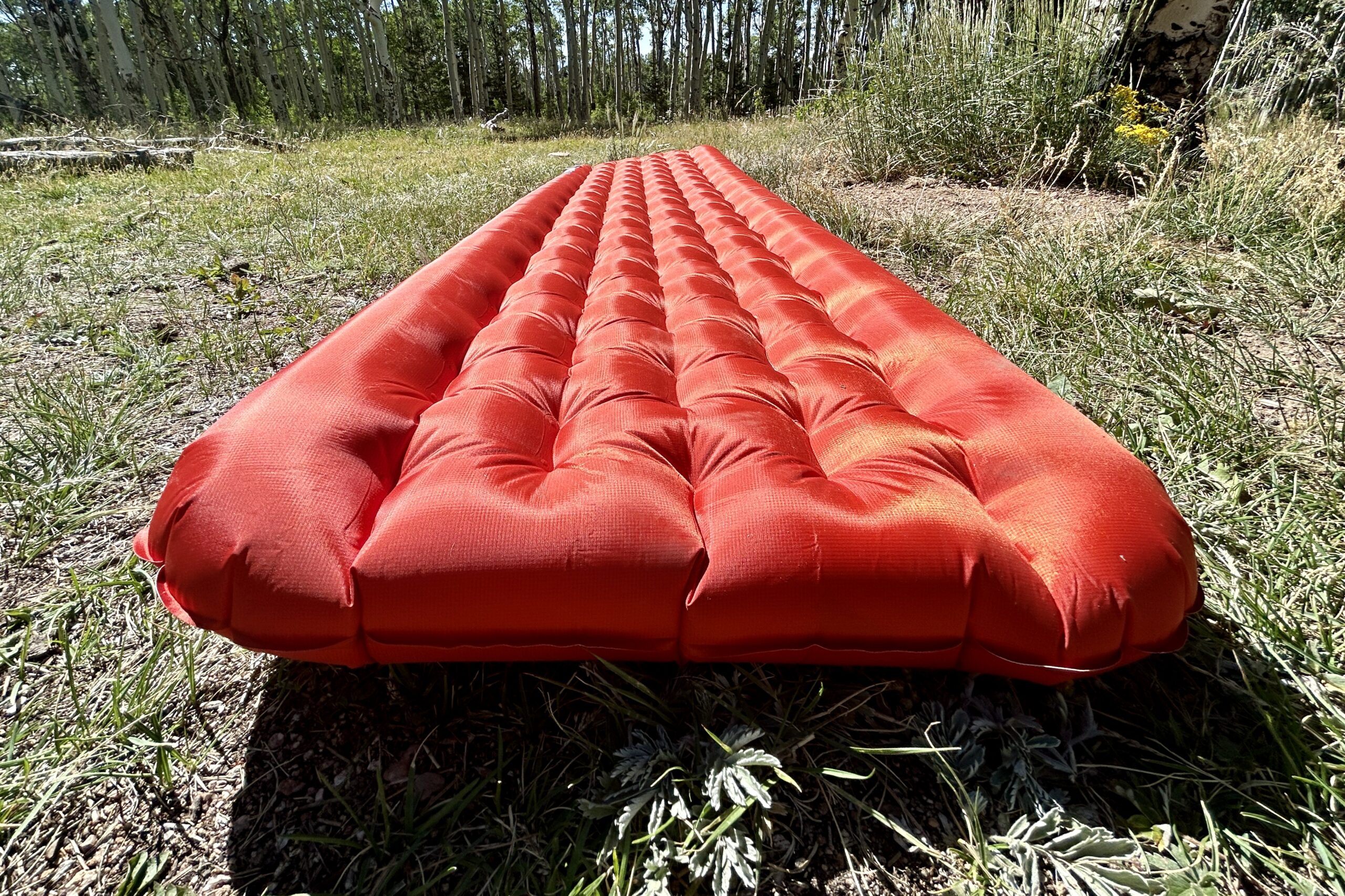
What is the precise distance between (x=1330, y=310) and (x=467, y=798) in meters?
2.85

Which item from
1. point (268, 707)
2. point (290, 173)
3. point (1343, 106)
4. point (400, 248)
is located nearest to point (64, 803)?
point (268, 707)

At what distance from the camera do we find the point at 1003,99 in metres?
4.29

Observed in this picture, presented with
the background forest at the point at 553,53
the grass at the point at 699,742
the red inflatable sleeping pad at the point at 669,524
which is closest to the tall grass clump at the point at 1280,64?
the background forest at the point at 553,53

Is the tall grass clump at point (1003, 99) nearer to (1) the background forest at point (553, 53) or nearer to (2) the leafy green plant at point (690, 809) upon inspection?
(1) the background forest at point (553, 53)

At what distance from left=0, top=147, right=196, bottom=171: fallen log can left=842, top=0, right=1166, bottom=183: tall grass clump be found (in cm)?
736

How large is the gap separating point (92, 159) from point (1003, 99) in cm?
869

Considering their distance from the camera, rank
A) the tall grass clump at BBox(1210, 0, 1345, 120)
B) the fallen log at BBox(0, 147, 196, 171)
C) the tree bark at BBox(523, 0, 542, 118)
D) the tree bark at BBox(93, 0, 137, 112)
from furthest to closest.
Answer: the tree bark at BBox(523, 0, 542, 118), the tree bark at BBox(93, 0, 137, 112), the fallen log at BBox(0, 147, 196, 171), the tall grass clump at BBox(1210, 0, 1345, 120)

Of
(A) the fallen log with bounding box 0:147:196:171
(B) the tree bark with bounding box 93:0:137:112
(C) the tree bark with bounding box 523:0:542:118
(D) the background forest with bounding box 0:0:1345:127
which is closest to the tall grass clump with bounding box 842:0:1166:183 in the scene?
(D) the background forest with bounding box 0:0:1345:127

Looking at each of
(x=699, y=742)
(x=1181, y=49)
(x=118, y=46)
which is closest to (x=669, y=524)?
(x=699, y=742)

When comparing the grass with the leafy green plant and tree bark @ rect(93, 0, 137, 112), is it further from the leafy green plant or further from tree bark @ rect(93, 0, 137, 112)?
tree bark @ rect(93, 0, 137, 112)

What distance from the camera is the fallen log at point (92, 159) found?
6133mm

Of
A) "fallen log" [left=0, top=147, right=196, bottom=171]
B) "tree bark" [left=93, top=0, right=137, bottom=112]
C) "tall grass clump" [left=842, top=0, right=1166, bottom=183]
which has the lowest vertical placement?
"fallen log" [left=0, top=147, right=196, bottom=171]

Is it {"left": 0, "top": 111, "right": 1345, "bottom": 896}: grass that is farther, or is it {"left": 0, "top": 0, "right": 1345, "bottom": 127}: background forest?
{"left": 0, "top": 0, "right": 1345, "bottom": 127}: background forest

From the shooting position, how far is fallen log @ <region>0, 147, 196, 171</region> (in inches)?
241
